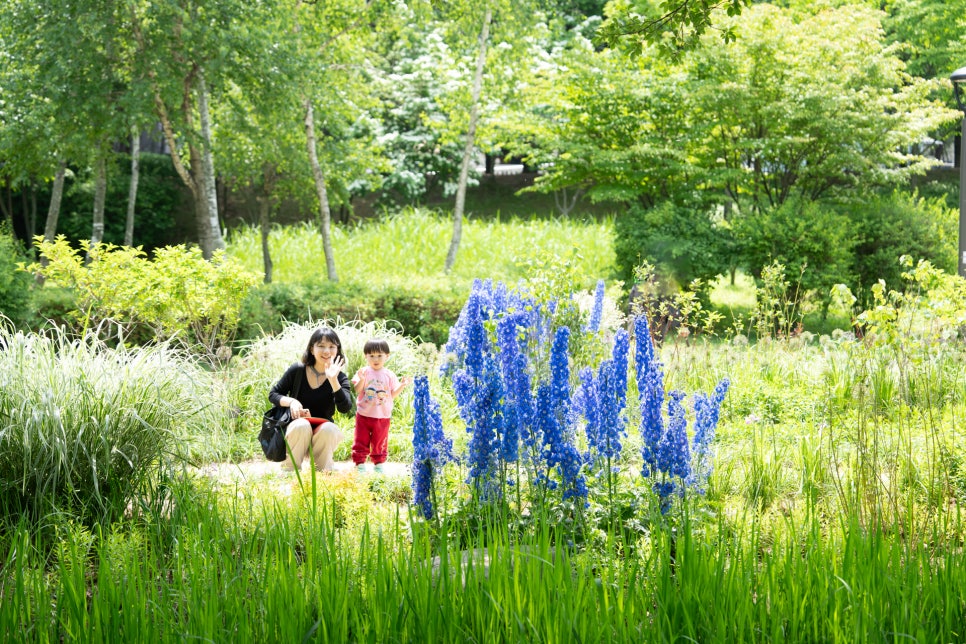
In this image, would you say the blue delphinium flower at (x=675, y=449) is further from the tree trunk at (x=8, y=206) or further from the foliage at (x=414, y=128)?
the foliage at (x=414, y=128)

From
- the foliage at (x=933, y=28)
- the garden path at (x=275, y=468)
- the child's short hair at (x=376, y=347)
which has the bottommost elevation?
the garden path at (x=275, y=468)

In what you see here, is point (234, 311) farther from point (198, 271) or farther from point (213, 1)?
point (213, 1)

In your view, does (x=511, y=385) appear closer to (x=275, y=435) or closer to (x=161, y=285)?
(x=275, y=435)

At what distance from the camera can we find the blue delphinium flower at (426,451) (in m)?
3.42

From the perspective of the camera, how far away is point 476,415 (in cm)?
348

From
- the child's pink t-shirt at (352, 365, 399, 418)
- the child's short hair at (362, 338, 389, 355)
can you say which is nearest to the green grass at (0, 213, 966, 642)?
the child's pink t-shirt at (352, 365, 399, 418)

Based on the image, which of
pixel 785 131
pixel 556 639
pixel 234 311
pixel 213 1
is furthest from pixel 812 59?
pixel 556 639

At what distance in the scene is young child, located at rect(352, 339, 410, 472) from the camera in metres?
5.67

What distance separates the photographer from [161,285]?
7.51 m

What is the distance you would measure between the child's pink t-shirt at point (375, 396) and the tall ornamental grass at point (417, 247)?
8481 millimetres

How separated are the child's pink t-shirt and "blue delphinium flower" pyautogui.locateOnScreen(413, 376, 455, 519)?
2184mm

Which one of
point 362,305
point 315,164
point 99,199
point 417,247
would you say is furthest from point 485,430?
point 417,247

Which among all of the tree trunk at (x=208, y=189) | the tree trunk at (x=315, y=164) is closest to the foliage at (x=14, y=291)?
the tree trunk at (x=208, y=189)

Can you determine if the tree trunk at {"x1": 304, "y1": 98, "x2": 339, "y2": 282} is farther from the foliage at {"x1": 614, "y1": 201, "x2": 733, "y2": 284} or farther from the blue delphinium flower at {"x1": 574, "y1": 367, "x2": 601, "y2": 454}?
the blue delphinium flower at {"x1": 574, "y1": 367, "x2": 601, "y2": 454}
